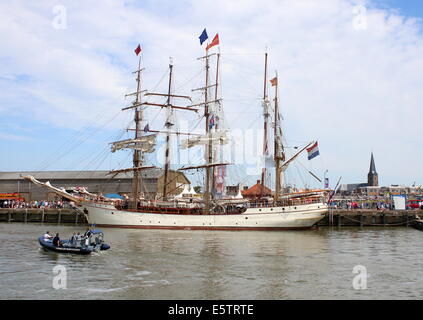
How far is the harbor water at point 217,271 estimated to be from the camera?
1973 cm

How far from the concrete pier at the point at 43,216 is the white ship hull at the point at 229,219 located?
11.4 metres

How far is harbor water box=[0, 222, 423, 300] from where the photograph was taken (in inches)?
777

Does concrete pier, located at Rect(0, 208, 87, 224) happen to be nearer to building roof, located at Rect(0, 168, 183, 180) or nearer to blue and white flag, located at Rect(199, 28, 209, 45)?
building roof, located at Rect(0, 168, 183, 180)

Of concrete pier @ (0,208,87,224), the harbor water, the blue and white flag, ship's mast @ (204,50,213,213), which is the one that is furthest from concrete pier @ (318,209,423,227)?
concrete pier @ (0,208,87,224)

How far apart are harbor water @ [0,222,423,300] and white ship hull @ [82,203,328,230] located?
14.4 m

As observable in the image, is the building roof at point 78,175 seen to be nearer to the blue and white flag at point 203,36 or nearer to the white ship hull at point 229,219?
the white ship hull at point 229,219

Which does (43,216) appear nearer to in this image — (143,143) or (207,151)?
(143,143)

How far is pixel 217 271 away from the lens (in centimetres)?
2444

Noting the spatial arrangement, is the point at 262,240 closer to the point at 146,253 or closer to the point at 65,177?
the point at 146,253

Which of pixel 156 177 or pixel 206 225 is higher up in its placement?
pixel 156 177

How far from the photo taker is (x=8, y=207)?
69000 mm
